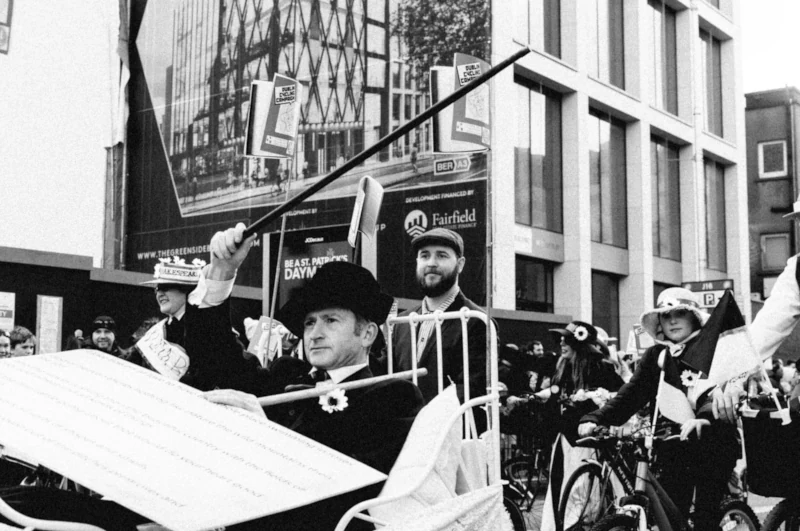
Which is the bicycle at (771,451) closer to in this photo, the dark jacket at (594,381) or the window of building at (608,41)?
the dark jacket at (594,381)

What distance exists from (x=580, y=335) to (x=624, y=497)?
317 centimetres

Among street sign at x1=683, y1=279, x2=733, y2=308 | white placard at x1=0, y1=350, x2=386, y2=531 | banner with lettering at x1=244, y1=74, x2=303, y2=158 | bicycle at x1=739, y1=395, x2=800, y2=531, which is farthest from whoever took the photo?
street sign at x1=683, y1=279, x2=733, y2=308

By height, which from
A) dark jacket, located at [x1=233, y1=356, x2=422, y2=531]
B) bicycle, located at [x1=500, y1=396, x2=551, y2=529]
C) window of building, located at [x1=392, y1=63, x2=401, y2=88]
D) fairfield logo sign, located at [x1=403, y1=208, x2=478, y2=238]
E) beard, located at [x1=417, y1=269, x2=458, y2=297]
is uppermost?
window of building, located at [x1=392, y1=63, x2=401, y2=88]

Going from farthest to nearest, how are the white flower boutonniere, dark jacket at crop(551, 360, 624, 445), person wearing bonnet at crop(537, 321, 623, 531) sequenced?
the white flower boutonniere
dark jacket at crop(551, 360, 624, 445)
person wearing bonnet at crop(537, 321, 623, 531)

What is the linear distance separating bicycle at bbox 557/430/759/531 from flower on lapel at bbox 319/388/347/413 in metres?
2.76

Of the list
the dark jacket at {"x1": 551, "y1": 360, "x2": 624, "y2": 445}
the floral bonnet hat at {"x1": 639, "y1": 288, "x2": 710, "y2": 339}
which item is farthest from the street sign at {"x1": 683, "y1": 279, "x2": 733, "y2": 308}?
the floral bonnet hat at {"x1": 639, "y1": 288, "x2": 710, "y2": 339}

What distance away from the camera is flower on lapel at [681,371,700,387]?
660 cm

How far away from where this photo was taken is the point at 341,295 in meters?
3.98

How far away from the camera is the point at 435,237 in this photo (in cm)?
577

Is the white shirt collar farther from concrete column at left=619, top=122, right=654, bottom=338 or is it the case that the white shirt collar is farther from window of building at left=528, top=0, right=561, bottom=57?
concrete column at left=619, top=122, right=654, bottom=338

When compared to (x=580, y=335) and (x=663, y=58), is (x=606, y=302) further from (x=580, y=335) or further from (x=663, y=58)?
(x=580, y=335)

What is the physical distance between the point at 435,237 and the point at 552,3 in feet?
70.2

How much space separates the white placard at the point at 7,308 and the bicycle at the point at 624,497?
24.0 ft

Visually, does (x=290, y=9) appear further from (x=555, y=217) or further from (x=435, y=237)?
(x=435, y=237)
